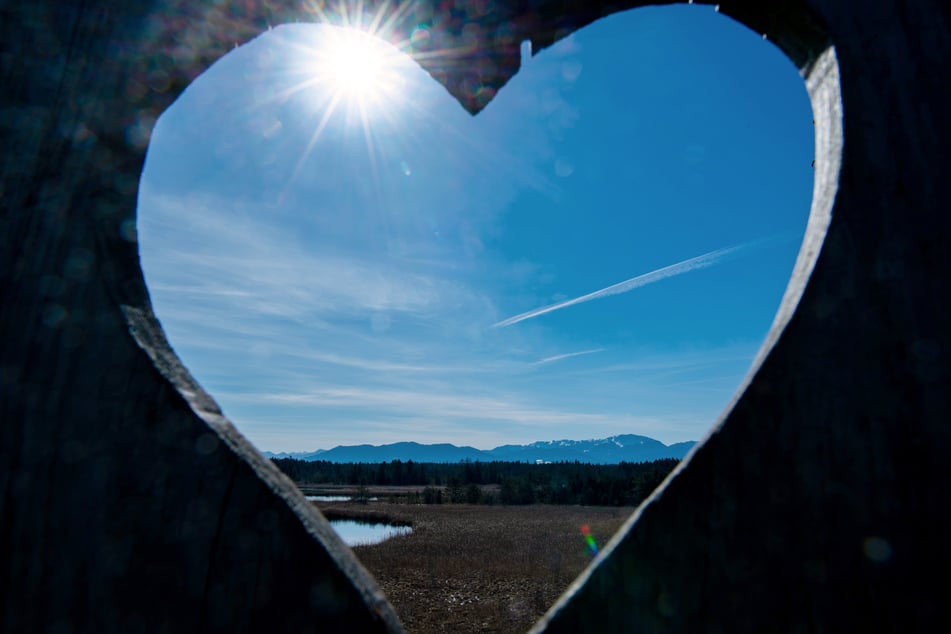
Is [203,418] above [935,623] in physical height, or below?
above

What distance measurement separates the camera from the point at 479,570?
89.6 ft

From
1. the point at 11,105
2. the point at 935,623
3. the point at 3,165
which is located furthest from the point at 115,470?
the point at 935,623

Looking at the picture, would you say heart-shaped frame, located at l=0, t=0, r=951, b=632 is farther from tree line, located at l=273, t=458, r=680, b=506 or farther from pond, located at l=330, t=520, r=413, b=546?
tree line, located at l=273, t=458, r=680, b=506

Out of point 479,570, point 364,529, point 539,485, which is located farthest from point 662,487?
point 539,485

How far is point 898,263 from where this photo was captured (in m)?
0.87

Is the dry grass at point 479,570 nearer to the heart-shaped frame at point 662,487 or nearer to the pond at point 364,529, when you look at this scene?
the pond at point 364,529

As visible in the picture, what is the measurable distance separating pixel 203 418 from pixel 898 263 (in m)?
1.14

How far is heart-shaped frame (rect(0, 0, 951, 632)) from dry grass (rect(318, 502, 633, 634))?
60.3 ft

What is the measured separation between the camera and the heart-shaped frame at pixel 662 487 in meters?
0.80

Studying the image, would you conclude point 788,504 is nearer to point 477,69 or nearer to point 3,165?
point 477,69

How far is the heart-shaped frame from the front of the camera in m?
0.80

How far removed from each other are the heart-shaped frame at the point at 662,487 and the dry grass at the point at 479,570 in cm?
1837

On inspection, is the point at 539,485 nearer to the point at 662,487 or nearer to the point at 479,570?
the point at 479,570

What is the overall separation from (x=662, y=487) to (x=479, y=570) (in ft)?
96.0
